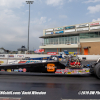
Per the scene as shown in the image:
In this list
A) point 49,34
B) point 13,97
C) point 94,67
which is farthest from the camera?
point 49,34

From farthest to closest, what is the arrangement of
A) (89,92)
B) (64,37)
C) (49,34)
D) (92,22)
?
(49,34)
(64,37)
(92,22)
(89,92)

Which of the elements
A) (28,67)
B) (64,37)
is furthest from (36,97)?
(64,37)

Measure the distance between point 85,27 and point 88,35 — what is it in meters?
3.22

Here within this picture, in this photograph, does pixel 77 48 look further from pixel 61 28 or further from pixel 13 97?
pixel 13 97

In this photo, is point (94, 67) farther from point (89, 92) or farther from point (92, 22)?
point (92, 22)

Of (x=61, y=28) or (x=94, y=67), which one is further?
(x=61, y=28)

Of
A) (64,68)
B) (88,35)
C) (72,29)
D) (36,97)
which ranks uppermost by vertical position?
(72,29)

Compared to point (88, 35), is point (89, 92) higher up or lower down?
lower down

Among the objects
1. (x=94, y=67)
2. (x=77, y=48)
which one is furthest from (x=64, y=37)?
(x=94, y=67)

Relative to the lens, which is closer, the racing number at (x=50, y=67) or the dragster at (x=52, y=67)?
the dragster at (x=52, y=67)

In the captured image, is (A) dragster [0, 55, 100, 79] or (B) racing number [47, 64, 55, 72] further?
(B) racing number [47, 64, 55, 72]

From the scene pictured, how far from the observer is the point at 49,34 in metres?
45.4

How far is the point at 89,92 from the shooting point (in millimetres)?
4465

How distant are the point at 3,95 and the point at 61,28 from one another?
4044 centimetres
